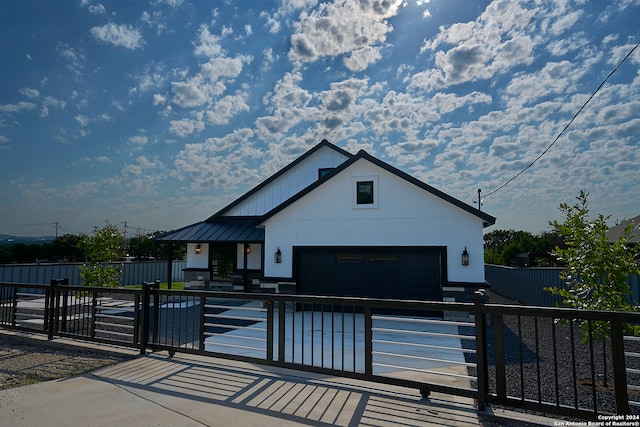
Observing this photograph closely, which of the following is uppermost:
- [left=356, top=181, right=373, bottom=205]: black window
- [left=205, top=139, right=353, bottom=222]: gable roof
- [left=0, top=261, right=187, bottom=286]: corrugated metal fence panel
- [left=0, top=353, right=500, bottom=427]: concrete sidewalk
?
[left=205, top=139, right=353, bottom=222]: gable roof

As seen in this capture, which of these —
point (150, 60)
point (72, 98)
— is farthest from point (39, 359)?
point (72, 98)

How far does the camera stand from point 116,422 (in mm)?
3238

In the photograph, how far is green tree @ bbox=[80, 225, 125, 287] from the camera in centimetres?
1173

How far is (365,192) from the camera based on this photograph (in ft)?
35.6

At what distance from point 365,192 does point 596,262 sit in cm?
656

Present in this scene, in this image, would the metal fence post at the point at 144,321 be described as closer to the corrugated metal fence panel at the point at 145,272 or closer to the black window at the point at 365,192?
the black window at the point at 365,192

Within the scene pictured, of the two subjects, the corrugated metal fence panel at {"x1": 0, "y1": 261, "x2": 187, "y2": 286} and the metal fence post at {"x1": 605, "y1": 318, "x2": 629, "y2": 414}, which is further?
the corrugated metal fence panel at {"x1": 0, "y1": 261, "x2": 187, "y2": 286}

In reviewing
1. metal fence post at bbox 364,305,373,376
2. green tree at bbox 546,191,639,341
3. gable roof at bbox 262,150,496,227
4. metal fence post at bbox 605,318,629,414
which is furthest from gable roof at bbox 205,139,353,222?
metal fence post at bbox 605,318,629,414

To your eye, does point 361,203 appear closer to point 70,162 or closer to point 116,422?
point 116,422

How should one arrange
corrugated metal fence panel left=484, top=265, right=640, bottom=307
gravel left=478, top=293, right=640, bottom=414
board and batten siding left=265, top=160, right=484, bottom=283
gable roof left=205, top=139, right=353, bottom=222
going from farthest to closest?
gable roof left=205, top=139, right=353, bottom=222 < corrugated metal fence panel left=484, top=265, right=640, bottom=307 < board and batten siding left=265, top=160, right=484, bottom=283 < gravel left=478, top=293, right=640, bottom=414

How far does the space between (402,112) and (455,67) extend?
7.85 ft

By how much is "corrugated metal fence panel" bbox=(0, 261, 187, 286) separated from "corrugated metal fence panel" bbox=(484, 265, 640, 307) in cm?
1888

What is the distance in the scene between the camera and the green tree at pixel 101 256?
11734mm

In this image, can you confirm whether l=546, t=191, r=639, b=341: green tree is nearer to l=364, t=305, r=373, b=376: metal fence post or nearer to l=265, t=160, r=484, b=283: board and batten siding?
l=364, t=305, r=373, b=376: metal fence post
